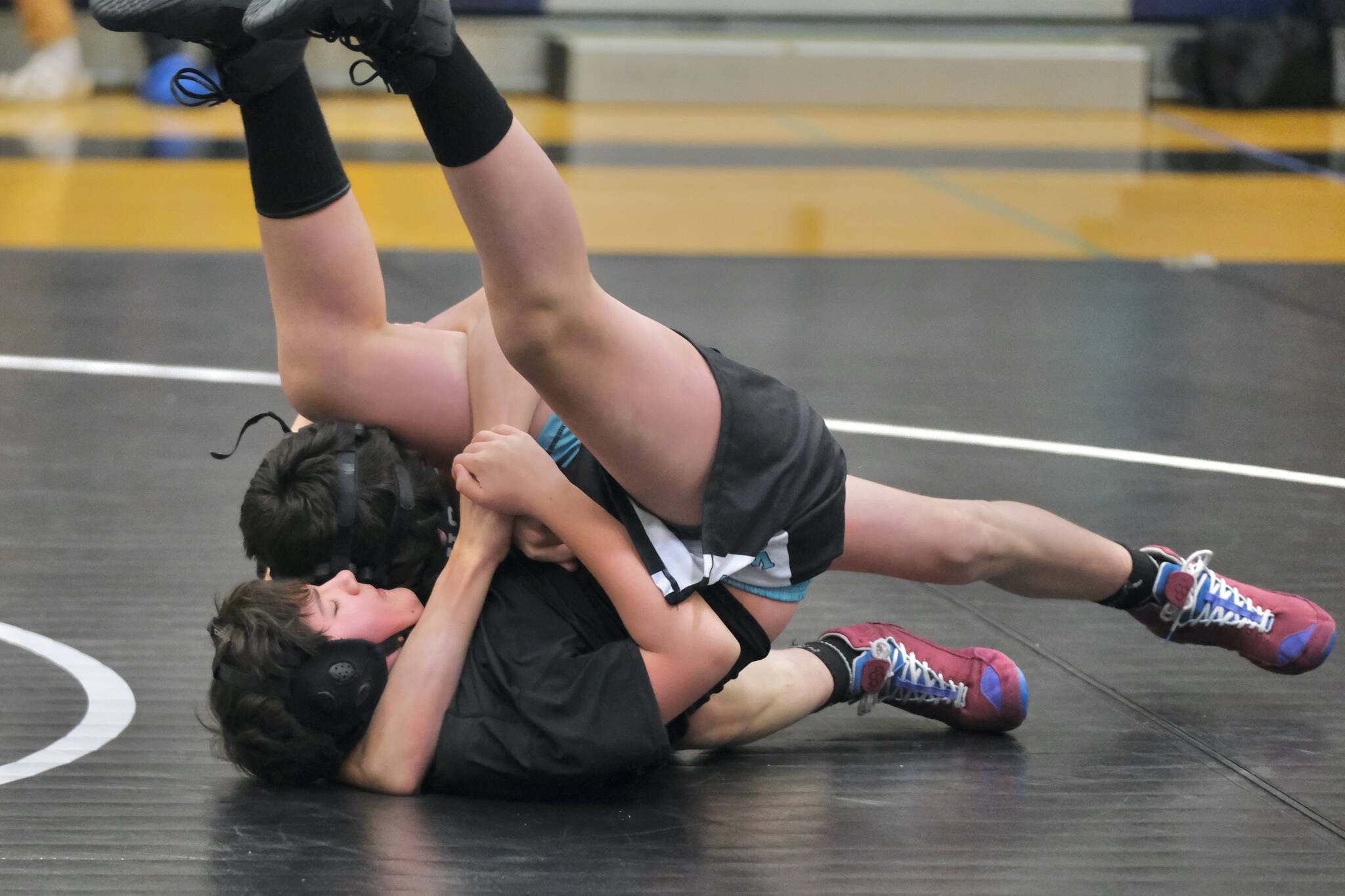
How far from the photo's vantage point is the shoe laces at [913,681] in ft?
7.00

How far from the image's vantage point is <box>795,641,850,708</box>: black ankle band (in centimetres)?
214

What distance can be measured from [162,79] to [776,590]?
7165 mm

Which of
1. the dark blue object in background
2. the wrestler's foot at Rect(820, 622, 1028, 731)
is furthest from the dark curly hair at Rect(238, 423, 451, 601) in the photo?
the dark blue object in background

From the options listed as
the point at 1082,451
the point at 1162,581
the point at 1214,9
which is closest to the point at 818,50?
the point at 1214,9

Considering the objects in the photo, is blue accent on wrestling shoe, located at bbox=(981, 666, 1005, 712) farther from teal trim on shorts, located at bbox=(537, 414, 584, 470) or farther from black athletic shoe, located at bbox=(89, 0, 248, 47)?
black athletic shoe, located at bbox=(89, 0, 248, 47)

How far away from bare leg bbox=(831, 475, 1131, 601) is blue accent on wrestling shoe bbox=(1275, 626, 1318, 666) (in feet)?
0.79

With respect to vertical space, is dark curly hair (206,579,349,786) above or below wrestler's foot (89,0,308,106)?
below

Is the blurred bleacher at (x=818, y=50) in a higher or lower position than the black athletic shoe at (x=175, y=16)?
lower

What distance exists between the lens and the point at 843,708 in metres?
2.28

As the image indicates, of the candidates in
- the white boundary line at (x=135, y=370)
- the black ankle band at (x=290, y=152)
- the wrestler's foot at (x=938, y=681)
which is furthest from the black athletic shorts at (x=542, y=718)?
the white boundary line at (x=135, y=370)

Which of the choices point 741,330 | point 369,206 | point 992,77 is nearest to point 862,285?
point 741,330

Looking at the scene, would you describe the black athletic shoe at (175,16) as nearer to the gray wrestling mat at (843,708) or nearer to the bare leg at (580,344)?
the bare leg at (580,344)

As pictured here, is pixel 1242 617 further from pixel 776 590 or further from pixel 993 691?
pixel 776 590

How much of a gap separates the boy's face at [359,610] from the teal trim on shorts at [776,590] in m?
0.39
